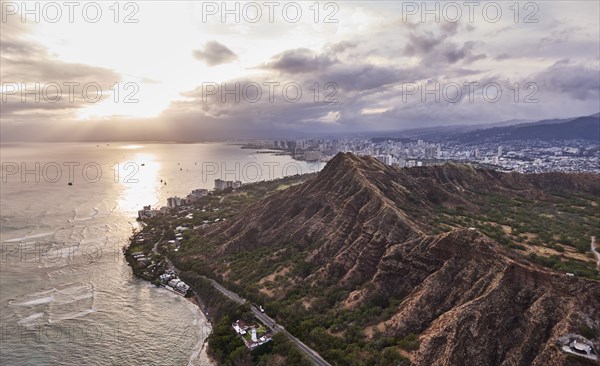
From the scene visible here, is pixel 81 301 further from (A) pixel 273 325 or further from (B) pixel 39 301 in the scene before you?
(A) pixel 273 325

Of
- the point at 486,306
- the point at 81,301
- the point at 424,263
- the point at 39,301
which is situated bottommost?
the point at 81,301

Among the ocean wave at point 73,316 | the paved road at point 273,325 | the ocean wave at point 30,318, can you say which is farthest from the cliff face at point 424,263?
the ocean wave at point 30,318

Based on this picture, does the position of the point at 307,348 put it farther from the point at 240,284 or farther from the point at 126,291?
the point at 126,291

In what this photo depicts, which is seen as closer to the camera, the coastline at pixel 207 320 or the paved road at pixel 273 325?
the paved road at pixel 273 325

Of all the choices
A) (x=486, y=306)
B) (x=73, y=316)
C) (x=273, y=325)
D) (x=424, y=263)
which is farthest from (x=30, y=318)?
(x=486, y=306)

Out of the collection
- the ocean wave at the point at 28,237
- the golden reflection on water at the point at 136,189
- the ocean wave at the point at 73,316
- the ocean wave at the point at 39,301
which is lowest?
the ocean wave at the point at 73,316

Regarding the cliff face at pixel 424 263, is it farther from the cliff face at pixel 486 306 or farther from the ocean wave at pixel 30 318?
the ocean wave at pixel 30 318

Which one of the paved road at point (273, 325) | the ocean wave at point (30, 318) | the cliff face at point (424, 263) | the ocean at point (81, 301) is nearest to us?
the cliff face at point (424, 263)
